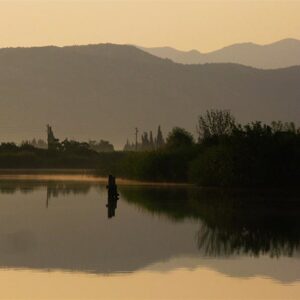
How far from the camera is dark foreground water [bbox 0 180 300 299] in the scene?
65.2 ft

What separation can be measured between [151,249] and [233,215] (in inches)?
444

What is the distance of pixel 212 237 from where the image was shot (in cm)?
2895

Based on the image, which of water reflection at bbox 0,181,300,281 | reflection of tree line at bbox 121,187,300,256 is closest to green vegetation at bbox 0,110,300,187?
reflection of tree line at bbox 121,187,300,256

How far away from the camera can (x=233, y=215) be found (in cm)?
3694

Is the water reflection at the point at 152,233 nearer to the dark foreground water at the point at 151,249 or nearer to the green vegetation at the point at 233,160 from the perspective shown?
the dark foreground water at the point at 151,249

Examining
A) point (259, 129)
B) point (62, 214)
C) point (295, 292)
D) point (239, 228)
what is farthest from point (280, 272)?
point (259, 129)

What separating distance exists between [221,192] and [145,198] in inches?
272

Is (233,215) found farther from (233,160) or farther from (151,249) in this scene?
(233,160)

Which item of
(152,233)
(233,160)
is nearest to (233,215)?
(152,233)

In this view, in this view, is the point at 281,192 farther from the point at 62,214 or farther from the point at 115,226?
the point at 115,226

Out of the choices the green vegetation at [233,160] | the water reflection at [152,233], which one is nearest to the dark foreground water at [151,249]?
the water reflection at [152,233]

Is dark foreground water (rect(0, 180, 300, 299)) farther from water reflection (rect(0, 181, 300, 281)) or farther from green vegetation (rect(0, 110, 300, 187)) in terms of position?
green vegetation (rect(0, 110, 300, 187))

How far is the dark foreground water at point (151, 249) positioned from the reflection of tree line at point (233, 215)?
0.09ft

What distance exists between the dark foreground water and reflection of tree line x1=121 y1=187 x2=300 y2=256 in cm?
3
